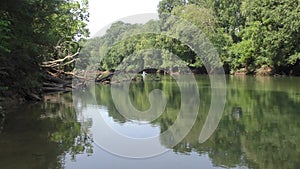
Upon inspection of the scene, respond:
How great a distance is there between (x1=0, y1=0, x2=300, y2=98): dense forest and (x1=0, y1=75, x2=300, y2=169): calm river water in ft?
8.09

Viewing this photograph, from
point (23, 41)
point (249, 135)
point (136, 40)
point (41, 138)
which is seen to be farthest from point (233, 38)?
point (41, 138)

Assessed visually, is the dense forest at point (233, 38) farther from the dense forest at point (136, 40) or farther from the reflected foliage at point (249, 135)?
the reflected foliage at point (249, 135)

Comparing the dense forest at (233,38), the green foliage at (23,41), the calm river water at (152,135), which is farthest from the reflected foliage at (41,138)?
the dense forest at (233,38)

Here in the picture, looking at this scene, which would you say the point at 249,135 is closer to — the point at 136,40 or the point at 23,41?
the point at 23,41

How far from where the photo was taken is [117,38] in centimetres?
3156

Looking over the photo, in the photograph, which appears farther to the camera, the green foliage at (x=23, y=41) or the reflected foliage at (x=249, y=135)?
the green foliage at (x=23, y=41)

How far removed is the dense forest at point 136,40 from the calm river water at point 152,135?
2.47 metres

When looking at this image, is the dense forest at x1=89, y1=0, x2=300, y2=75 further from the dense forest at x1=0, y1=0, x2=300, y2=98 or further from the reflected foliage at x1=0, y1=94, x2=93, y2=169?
the reflected foliage at x1=0, y1=94, x2=93, y2=169

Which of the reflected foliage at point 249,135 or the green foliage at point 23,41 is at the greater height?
the green foliage at point 23,41

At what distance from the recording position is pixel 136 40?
1307 inches

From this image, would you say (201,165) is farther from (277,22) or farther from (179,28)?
(179,28)

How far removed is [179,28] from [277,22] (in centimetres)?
1034

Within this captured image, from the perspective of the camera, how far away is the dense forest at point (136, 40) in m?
14.4

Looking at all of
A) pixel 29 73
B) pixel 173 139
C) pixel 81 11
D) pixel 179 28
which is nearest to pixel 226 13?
pixel 179 28
